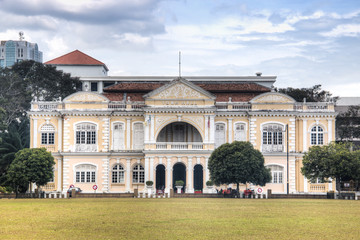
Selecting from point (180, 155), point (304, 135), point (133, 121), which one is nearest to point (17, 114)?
point (133, 121)

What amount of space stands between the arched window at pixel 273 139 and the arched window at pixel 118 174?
13.9 metres

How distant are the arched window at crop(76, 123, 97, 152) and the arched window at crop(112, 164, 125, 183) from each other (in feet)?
9.37

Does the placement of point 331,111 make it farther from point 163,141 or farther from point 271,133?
point 163,141

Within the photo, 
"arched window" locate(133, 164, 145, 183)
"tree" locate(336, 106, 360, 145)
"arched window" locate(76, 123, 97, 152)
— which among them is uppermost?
"tree" locate(336, 106, 360, 145)

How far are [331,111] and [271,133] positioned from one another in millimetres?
6284

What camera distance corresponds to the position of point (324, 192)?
68562 millimetres

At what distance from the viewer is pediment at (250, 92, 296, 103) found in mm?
68750

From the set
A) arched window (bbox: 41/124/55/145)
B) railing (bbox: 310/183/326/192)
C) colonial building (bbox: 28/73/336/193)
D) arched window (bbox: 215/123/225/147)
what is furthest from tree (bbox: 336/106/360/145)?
arched window (bbox: 41/124/55/145)

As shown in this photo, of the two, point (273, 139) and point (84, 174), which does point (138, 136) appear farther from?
point (273, 139)

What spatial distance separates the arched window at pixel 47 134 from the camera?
6962cm

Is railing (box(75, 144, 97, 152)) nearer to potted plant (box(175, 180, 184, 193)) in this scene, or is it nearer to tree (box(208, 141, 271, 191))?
potted plant (box(175, 180, 184, 193))

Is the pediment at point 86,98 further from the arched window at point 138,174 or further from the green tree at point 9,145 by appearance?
the arched window at point 138,174

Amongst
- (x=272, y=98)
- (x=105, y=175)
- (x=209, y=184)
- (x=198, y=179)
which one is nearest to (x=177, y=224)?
(x=209, y=184)

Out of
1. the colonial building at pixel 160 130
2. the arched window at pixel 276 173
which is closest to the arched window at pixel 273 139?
the colonial building at pixel 160 130
